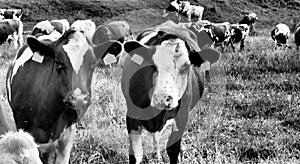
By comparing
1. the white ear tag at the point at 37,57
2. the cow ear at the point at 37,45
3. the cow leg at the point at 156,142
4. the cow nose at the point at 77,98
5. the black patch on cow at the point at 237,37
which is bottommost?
the black patch on cow at the point at 237,37

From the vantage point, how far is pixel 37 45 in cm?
493

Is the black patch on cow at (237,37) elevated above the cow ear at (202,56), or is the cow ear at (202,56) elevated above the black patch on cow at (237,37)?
the cow ear at (202,56)

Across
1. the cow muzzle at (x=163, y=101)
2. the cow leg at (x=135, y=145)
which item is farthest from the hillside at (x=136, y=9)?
the cow muzzle at (x=163, y=101)

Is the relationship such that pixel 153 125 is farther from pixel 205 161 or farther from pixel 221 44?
pixel 221 44

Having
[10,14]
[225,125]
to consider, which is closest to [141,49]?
[225,125]

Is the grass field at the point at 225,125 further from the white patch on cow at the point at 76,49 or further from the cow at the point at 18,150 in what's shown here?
the cow at the point at 18,150

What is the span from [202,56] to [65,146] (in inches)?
69.9

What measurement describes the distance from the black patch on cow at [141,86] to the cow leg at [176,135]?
0.45 m

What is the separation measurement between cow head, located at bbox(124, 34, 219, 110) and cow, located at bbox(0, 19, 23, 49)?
41.2 ft

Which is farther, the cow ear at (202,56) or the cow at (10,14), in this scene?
the cow at (10,14)

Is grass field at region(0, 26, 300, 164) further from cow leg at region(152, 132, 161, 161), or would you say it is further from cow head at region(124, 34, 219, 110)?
cow head at region(124, 34, 219, 110)

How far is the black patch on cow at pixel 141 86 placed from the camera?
17.0 ft

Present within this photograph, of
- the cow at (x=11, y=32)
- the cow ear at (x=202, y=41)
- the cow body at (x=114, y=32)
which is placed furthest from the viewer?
the cow at (x=11, y=32)

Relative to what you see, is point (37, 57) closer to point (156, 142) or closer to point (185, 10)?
point (156, 142)
